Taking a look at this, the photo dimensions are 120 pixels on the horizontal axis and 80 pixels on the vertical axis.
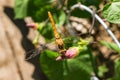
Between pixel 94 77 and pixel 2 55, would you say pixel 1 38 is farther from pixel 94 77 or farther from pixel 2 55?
pixel 94 77

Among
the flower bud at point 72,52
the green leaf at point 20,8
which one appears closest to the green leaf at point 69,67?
the flower bud at point 72,52

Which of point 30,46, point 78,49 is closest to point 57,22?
point 30,46

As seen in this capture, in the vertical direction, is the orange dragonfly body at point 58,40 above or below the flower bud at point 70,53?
above

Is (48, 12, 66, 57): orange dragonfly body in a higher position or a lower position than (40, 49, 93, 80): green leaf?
higher

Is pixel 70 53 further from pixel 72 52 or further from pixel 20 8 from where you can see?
pixel 20 8

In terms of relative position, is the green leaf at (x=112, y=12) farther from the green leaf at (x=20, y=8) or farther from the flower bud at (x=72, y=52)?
the green leaf at (x=20, y=8)

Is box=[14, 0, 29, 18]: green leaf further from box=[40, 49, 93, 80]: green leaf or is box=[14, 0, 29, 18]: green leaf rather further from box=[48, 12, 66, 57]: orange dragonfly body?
box=[48, 12, 66, 57]: orange dragonfly body

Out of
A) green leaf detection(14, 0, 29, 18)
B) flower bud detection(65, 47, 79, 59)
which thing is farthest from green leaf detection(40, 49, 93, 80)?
green leaf detection(14, 0, 29, 18)
